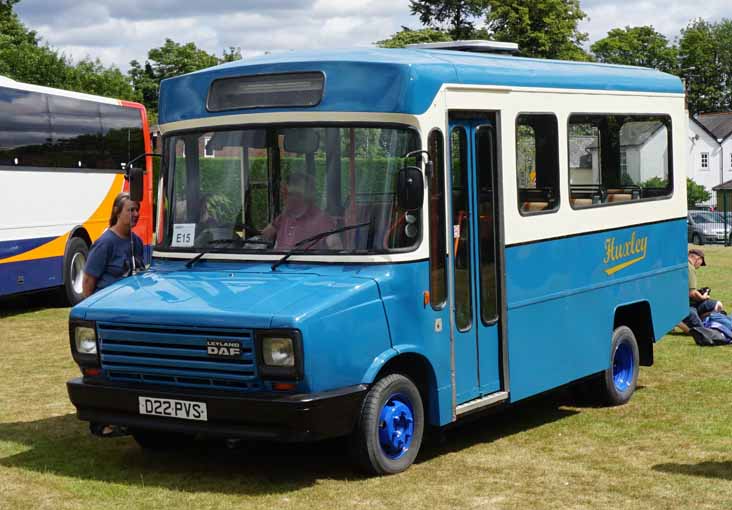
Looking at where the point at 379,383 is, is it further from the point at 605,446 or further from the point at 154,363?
the point at 605,446

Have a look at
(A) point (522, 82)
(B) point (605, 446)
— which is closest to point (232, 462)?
(B) point (605, 446)

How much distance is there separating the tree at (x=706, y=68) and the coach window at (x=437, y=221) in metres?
112

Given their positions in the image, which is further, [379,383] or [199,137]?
[199,137]

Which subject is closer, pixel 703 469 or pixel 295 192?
pixel 295 192

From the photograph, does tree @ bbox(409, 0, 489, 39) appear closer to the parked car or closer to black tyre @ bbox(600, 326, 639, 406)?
the parked car

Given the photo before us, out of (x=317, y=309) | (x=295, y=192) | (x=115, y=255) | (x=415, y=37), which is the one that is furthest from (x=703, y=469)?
(x=415, y=37)

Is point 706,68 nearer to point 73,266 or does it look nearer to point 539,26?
point 539,26

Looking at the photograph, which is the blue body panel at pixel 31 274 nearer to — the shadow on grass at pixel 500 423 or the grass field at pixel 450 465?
the grass field at pixel 450 465

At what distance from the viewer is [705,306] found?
1744 centimetres

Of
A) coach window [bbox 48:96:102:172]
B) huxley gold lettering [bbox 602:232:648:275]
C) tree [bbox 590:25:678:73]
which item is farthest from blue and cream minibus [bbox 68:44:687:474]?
tree [bbox 590:25:678:73]

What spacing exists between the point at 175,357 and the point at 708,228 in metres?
49.5

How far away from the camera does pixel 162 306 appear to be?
8.98 meters

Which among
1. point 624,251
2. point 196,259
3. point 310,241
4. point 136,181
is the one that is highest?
point 136,181

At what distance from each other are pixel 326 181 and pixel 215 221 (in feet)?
3.23
